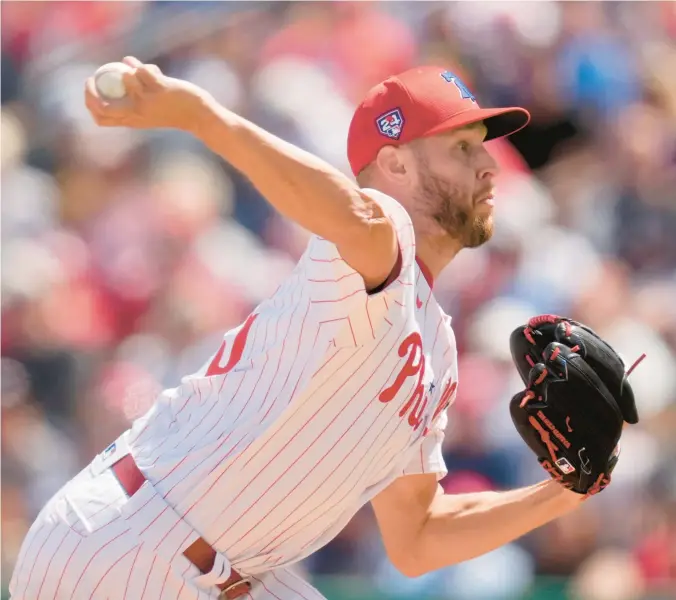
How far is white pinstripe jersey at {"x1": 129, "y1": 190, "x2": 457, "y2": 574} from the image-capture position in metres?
1.91

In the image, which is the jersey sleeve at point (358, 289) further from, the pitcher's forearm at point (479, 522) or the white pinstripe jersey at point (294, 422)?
the pitcher's forearm at point (479, 522)

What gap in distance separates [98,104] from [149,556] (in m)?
0.85

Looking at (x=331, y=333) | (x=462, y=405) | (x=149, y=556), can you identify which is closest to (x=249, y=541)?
(x=149, y=556)

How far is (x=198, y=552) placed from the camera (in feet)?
6.44

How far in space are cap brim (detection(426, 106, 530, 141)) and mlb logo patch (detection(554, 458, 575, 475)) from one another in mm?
726

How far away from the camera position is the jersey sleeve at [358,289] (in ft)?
5.87

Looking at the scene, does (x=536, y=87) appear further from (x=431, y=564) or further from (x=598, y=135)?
(x=431, y=564)

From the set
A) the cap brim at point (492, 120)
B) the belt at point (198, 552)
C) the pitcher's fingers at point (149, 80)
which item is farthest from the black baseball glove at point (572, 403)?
the pitcher's fingers at point (149, 80)

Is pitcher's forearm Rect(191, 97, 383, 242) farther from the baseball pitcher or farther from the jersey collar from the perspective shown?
the jersey collar

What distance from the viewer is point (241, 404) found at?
1.98 m

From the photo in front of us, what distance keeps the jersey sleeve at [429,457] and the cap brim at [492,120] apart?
600 millimetres

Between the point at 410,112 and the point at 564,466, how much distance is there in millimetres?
802

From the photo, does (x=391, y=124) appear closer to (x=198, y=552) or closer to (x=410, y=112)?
(x=410, y=112)

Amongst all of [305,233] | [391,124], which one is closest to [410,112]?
[391,124]
